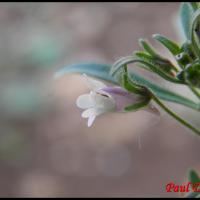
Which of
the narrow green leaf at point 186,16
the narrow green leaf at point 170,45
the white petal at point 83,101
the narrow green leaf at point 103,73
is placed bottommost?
the white petal at point 83,101

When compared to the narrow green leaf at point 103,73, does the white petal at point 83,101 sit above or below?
below

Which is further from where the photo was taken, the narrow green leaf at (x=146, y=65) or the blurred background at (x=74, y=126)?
the blurred background at (x=74, y=126)

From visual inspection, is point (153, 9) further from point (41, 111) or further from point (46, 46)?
point (41, 111)

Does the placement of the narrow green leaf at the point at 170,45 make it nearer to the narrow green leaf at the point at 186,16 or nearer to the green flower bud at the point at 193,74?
the green flower bud at the point at 193,74

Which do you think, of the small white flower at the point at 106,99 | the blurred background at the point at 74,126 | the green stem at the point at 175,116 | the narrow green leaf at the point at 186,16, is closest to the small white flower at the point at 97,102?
the small white flower at the point at 106,99

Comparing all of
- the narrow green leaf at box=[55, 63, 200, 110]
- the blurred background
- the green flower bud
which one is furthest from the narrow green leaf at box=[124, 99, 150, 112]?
the blurred background

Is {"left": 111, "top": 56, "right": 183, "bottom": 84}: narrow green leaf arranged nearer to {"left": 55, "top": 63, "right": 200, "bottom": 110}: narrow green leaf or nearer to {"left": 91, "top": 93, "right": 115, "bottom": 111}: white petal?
{"left": 91, "top": 93, "right": 115, "bottom": 111}: white petal

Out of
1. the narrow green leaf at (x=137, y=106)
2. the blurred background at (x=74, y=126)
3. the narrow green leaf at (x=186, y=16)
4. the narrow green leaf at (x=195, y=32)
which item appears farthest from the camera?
the blurred background at (x=74, y=126)

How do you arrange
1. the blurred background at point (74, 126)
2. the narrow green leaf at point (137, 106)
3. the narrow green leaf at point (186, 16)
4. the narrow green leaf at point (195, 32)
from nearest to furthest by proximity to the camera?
the narrow green leaf at point (195, 32)
the narrow green leaf at point (137, 106)
the narrow green leaf at point (186, 16)
the blurred background at point (74, 126)
